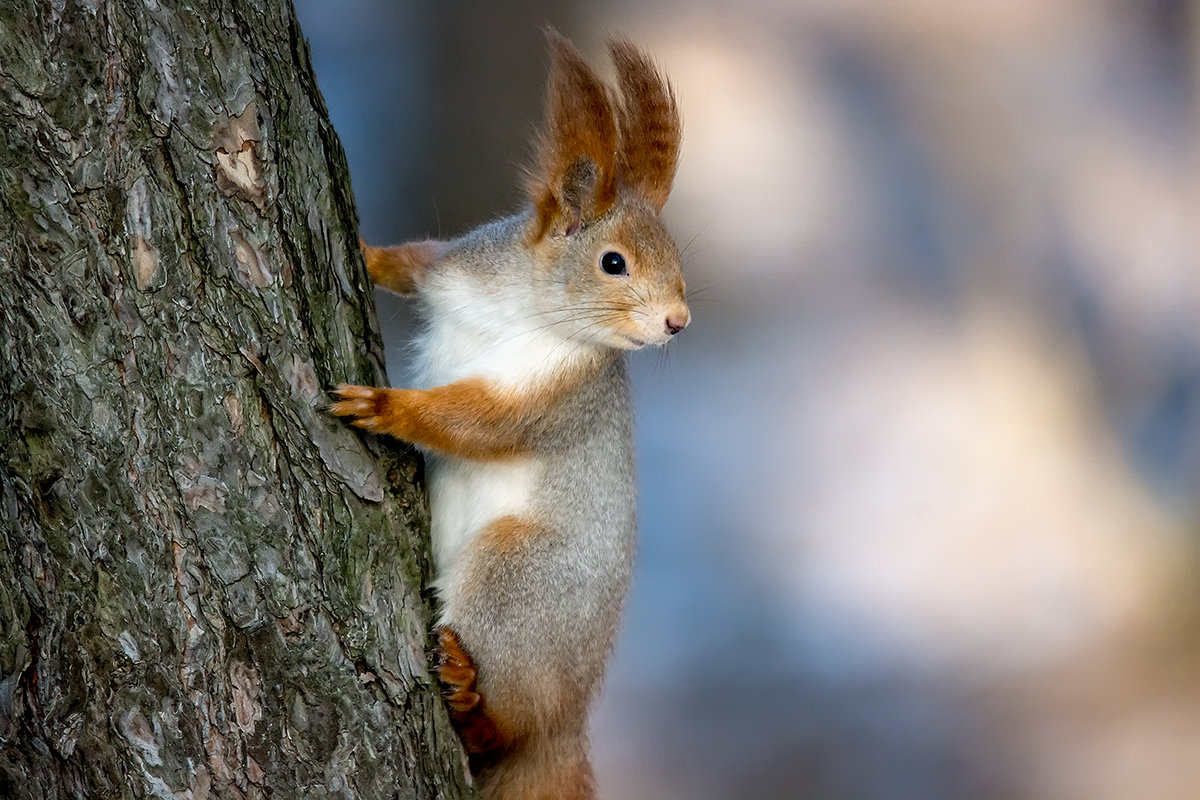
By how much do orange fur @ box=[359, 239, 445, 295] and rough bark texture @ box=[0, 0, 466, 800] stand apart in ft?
1.60

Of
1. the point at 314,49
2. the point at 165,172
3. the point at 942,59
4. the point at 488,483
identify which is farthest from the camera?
the point at 942,59

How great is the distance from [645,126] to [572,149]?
0.16 meters

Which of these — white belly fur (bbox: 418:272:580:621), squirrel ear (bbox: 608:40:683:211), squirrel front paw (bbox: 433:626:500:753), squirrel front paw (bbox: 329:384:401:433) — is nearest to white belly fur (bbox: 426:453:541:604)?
white belly fur (bbox: 418:272:580:621)

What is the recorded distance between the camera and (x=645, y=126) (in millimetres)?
1812

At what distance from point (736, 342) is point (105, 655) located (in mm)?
2314

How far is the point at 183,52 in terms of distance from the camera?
1.23 m

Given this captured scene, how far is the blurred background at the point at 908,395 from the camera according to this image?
3.26 meters

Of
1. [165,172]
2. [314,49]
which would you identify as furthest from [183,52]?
[314,49]

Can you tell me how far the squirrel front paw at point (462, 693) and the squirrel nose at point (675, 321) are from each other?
0.54m

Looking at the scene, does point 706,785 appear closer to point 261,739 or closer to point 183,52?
point 261,739

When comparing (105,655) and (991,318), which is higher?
(991,318)

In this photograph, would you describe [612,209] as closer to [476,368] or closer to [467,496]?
[476,368]

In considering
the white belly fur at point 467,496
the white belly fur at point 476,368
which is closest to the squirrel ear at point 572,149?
the white belly fur at point 476,368

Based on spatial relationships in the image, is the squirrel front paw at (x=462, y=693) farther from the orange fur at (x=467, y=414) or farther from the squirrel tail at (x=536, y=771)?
the orange fur at (x=467, y=414)
